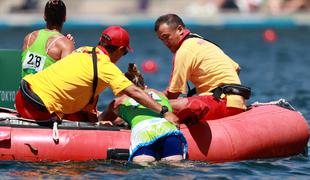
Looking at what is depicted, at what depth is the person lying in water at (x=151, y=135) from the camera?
8953 mm

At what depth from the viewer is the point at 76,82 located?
903cm

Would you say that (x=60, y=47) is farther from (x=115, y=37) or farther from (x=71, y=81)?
(x=115, y=37)

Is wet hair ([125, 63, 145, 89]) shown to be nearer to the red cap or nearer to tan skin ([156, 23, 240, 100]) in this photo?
tan skin ([156, 23, 240, 100])

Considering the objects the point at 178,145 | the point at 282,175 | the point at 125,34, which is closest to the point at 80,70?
the point at 125,34

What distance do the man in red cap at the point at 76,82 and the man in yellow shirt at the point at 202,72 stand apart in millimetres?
620

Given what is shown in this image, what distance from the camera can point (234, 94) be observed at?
32.0 feet

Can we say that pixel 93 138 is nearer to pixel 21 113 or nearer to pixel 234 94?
pixel 21 113

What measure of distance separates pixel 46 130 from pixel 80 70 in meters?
0.69

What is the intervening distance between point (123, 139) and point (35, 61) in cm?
135

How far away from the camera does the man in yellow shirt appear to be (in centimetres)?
958

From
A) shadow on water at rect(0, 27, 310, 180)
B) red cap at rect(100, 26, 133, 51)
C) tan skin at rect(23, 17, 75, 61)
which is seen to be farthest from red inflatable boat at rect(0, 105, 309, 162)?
red cap at rect(100, 26, 133, 51)

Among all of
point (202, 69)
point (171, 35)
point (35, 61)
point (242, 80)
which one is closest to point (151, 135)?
point (202, 69)

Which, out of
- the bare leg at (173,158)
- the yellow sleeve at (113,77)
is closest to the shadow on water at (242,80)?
the bare leg at (173,158)

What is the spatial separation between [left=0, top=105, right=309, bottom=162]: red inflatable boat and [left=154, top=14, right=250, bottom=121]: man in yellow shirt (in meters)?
0.17
